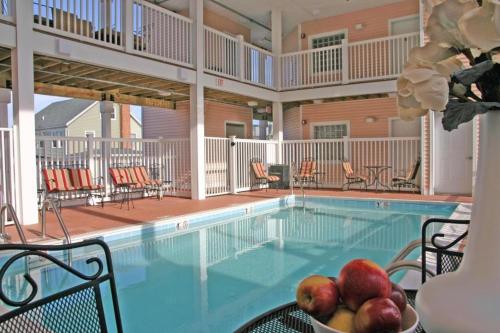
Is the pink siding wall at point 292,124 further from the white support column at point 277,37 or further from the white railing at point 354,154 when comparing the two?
the white support column at point 277,37

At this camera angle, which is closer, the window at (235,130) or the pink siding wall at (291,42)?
the window at (235,130)

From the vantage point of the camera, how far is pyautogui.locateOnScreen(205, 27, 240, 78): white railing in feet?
34.8

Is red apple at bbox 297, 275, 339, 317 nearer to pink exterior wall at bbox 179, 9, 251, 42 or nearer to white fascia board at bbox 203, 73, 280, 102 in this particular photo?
white fascia board at bbox 203, 73, 280, 102

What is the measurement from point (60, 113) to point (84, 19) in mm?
27099

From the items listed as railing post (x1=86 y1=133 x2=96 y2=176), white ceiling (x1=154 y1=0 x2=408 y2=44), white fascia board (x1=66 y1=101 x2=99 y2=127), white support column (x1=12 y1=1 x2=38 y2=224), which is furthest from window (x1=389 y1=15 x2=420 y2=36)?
white fascia board (x1=66 y1=101 x2=99 y2=127)

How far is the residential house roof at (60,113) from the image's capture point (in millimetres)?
30205

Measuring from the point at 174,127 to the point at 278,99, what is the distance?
3832 mm

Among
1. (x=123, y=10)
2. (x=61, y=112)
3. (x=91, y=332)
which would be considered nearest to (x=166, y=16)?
(x=123, y=10)

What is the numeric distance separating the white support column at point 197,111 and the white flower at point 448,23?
8958mm

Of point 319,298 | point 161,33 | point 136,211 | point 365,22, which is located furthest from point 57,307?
point 365,22

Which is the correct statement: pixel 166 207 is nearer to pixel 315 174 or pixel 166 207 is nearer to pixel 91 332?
pixel 315 174

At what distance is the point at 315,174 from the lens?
39.9ft

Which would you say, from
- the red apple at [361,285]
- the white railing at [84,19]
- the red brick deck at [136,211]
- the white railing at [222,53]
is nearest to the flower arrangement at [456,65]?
the red apple at [361,285]

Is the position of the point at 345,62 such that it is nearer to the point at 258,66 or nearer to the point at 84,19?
the point at 258,66
